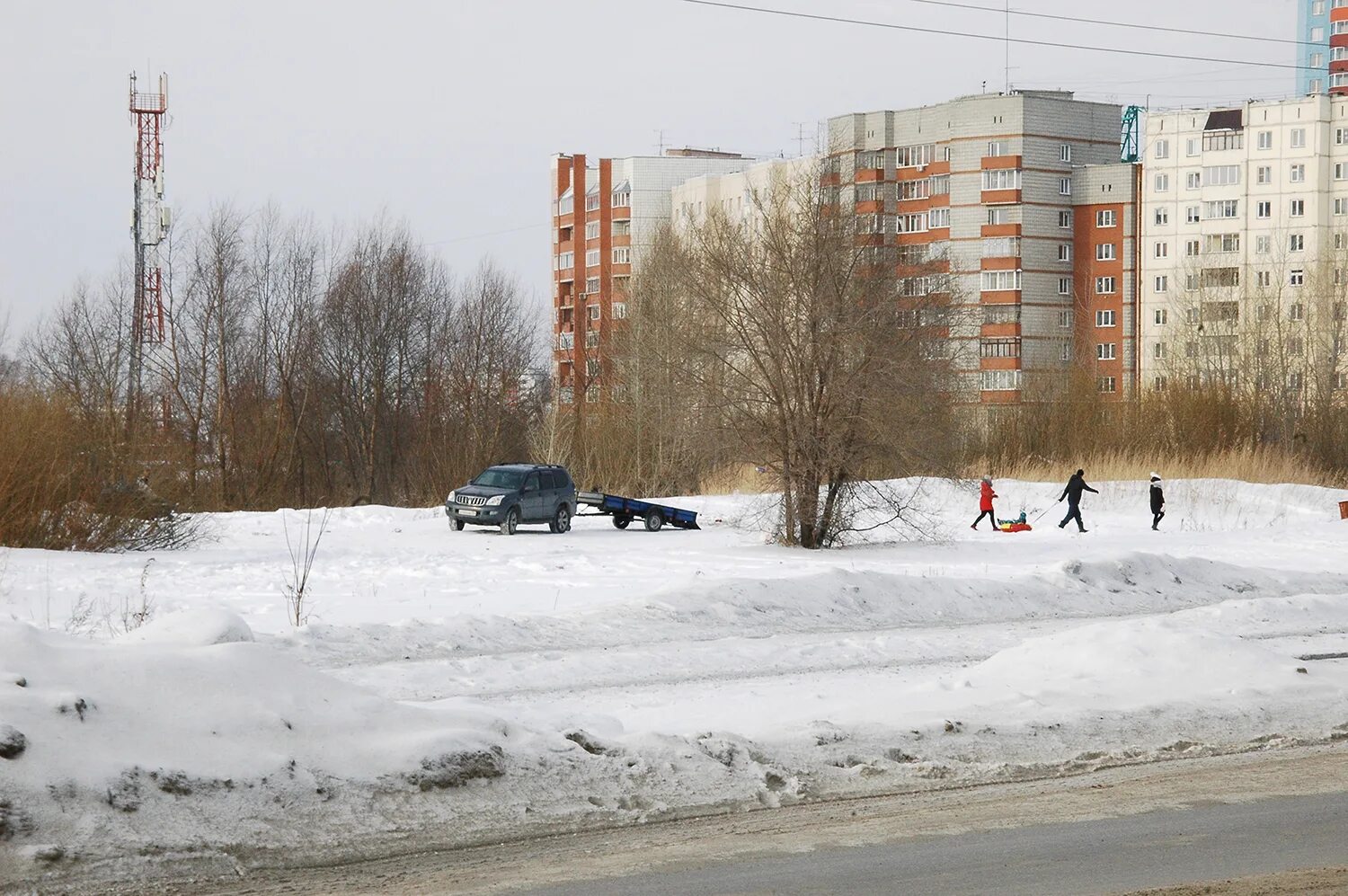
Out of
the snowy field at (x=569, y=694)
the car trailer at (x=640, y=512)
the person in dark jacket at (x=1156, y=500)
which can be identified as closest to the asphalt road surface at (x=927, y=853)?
the snowy field at (x=569, y=694)

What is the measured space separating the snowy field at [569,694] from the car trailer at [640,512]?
1347 cm

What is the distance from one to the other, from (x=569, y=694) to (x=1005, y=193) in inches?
3479

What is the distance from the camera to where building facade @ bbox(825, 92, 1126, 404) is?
3743 inches

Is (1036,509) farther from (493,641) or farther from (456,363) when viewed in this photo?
(456,363)

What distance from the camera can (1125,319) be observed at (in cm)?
10162

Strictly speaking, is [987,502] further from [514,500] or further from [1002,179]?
[1002,179]

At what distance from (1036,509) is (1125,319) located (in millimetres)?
63156

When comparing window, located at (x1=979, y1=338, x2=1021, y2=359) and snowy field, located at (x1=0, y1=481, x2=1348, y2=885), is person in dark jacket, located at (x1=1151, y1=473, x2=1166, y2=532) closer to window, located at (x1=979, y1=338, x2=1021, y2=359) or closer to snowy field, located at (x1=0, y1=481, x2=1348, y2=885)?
snowy field, located at (x1=0, y1=481, x2=1348, y2=885)

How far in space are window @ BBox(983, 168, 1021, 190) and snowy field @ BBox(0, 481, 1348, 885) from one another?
7455cm

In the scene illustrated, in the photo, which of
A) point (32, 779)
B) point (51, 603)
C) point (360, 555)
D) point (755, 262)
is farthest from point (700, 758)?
point (755, 262)

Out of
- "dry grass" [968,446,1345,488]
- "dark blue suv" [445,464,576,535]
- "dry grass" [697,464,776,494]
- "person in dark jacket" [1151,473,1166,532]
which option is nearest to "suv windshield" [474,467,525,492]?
"dark blue suv" [445,464,576,535]

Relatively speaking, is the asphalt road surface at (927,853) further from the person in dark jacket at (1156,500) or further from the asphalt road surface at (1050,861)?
the person in dark jacket at (1156,500)

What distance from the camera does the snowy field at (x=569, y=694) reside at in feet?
23.5

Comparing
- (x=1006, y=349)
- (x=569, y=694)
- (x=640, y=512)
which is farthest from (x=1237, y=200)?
(x=569, y=694)
